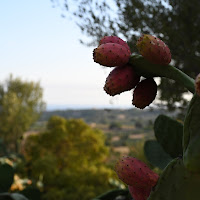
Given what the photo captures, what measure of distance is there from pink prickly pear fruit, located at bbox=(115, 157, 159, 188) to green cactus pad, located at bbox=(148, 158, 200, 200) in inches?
1.1

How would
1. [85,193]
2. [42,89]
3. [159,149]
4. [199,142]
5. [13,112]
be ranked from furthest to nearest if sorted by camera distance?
[42,89]
[13,112]
[85,193]
[159,149]
[199,142]

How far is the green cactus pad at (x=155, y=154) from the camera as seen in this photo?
1656 millimetres

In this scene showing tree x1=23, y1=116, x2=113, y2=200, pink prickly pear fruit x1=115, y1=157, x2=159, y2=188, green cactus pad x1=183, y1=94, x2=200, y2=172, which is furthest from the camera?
tree x1=23, y1=116, x2=113, y2=200

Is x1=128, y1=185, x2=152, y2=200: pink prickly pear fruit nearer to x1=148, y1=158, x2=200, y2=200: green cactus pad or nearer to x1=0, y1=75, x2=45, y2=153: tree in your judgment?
x1=148, y1=158, x2=200, y2=200: green cactus pad

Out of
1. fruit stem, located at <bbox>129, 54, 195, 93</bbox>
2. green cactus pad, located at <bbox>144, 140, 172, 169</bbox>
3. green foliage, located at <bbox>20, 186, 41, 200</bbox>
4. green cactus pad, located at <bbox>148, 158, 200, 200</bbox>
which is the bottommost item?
green foliage, located at <bbox>20, 186, 41, 200</bbox>

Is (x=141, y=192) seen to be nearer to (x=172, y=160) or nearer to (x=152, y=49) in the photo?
(x=172, y=160)

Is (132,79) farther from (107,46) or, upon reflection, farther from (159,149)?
(159,149)

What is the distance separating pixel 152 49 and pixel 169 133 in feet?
2.20

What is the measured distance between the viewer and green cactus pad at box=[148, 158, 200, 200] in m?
0.72

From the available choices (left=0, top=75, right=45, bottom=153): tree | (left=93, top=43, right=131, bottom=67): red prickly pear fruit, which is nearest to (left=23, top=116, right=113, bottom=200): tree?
(left=93, top=43, right=131, bottom=67): red prickly pear fruit

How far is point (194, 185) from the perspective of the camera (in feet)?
2.36

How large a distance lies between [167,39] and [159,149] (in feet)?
7.42

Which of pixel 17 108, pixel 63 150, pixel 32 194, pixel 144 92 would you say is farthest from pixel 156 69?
pixel 17 108

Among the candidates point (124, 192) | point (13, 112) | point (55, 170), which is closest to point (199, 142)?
point (124, 192)
